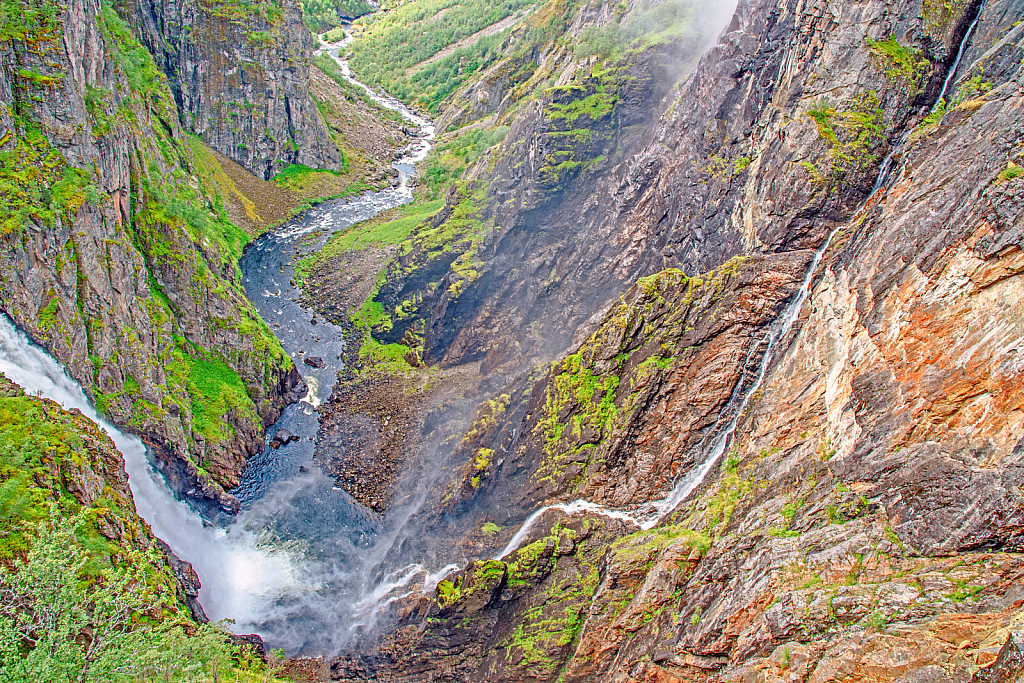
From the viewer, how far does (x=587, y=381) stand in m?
26.9

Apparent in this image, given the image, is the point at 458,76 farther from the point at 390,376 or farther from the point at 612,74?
the point at 390,376

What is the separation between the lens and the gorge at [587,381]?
14.8 meters

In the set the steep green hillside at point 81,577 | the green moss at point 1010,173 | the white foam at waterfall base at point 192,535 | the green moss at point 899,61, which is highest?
the green moss at point 899,61

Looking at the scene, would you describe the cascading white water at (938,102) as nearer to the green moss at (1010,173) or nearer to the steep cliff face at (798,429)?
the steep cliff face at (798,429)

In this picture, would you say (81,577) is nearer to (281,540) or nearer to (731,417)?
(281,540)

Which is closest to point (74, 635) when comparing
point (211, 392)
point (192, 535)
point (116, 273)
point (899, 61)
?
point (192, 535)

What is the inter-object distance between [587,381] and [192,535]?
2049 cm

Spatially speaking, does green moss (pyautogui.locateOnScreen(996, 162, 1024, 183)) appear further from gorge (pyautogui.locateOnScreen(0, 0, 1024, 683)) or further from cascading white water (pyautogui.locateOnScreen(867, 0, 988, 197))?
cascading white water (pyautogui.locateOnScreen(867, 0, 988, 197))

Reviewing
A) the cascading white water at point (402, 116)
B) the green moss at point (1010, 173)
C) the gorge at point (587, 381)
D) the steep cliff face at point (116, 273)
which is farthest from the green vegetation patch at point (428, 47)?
the green moss at point (1010, 173)

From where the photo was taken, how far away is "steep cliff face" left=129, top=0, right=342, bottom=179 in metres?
68.4

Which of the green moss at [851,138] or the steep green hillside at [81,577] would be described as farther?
the green moss at [851,138]

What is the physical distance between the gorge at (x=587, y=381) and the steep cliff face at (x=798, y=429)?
0.10m

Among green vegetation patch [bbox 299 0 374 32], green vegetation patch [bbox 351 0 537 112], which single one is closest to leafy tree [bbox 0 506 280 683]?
green vegetation patch [bbox 351 0 537 112]

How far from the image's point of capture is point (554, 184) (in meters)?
40.9
